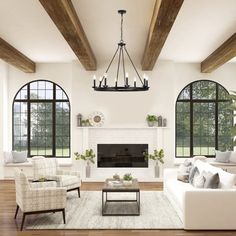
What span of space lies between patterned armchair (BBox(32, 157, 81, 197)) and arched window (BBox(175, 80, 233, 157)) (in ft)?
12.3

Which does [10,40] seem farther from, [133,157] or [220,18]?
[133,157]

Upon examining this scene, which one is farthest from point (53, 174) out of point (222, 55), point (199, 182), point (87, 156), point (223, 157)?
point (223, 157)

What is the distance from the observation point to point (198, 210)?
5547 mm

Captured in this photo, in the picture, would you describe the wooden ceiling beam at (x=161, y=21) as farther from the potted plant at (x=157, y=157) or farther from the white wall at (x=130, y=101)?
the potted plant at (x=157, y=157)

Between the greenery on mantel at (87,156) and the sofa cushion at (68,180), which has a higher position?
the greenery on mantel at (87,156)

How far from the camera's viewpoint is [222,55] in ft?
25.8

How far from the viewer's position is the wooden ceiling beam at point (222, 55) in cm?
713

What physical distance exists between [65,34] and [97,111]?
447 cm

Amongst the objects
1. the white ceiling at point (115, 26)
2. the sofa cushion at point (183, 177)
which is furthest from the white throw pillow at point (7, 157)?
the sofa cushion at point (183, 177)

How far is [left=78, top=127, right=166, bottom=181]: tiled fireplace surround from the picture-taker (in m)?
10.2

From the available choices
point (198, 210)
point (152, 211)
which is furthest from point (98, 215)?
point (198, 210)

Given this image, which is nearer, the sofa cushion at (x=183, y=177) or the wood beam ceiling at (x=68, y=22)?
the wood beam ceiling at (x=68, y=22)

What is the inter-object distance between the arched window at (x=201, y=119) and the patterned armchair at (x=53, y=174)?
12.3 feet

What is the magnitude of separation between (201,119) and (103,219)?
5444mm
